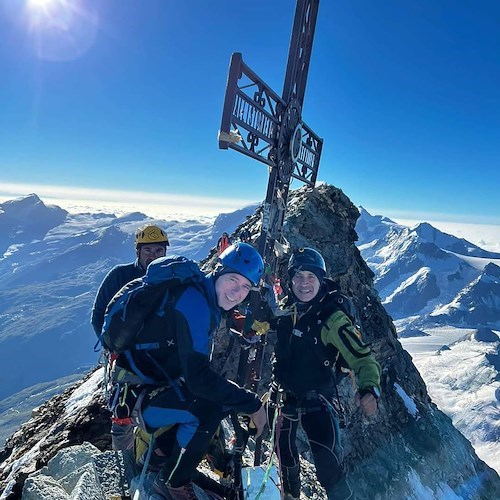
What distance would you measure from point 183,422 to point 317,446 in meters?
3.28

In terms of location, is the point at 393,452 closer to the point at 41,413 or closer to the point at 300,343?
the point at 300,343

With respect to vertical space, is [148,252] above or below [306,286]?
below

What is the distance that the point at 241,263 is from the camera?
5.86m

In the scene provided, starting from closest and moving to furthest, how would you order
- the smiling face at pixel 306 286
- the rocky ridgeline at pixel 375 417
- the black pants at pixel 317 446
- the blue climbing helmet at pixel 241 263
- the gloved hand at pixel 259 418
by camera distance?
1. the gloved hand at pixel 259 418
2. the blue climbing helmet at pixel 241 263
3. the black pants at pixel 317 446
4. the smiling face at pixel 306 286
5. the rocky ridgeline at pixel 375 417

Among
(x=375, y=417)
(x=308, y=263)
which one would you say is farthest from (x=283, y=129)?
(x=375, y=417)

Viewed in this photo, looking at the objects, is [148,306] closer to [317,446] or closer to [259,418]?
[259,418]

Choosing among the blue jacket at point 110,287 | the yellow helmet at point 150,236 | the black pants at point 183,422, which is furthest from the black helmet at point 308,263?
the blue jacket at point 110,287

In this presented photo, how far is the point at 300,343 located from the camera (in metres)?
7.66

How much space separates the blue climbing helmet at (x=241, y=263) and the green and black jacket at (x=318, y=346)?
2129 millimetres

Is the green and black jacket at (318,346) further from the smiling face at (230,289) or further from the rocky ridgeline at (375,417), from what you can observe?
the rocky ridgeline at (375,417)

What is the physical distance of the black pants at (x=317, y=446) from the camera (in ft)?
24.3

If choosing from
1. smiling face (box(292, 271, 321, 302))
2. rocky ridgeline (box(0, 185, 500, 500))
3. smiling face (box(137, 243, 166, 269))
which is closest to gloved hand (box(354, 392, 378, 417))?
smiling face (box(292, 271, 321, 302))

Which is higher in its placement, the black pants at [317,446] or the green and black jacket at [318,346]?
the green and black jacket at [318,346]

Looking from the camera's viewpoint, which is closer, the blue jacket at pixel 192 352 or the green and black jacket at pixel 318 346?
Result: the blue jacket at pixel 192 352
